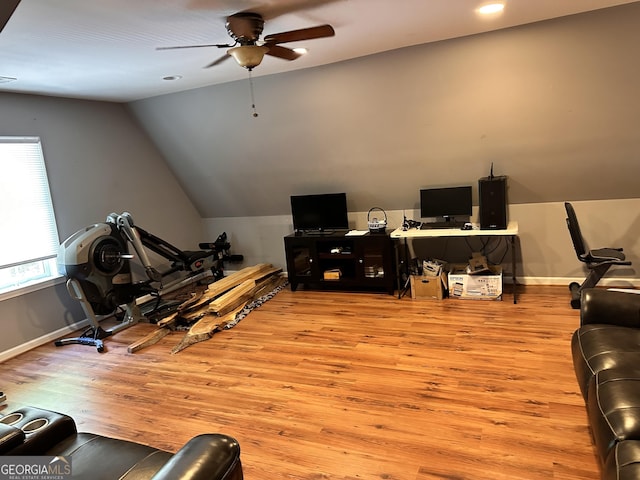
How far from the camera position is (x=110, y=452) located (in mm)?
1747

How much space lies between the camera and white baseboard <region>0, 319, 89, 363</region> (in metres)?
3.97

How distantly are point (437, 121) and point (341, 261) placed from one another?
6.31ft

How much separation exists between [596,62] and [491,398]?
2644mm

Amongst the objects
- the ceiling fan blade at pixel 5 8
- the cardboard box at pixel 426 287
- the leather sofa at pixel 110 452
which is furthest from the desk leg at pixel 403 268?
the ceiling fan blade at pixel 5 8

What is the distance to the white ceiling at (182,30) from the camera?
7.61 ft

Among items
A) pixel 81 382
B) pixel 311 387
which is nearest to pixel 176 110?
pixel 81 382

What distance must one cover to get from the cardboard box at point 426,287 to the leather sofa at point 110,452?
3.23 meters

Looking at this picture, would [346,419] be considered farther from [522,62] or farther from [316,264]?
[522,62]

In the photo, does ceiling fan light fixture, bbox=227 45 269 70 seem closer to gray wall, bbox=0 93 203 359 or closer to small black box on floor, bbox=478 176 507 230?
small black box on floor, bbox=478 176 507 230

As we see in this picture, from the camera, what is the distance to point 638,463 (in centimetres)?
143

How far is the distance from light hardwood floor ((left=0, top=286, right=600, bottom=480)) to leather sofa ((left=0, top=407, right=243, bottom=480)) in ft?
2.35

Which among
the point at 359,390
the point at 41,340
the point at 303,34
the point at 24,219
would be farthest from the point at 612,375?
the point at 24,219

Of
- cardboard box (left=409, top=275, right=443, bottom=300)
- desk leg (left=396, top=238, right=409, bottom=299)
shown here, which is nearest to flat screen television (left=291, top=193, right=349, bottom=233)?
desk leg (left=396, top=238, right=409, bottom=299)

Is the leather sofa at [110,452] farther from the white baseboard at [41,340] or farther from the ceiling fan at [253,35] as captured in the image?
the white baseboard at [41,340]
